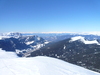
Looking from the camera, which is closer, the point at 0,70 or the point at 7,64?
the point at 0,70

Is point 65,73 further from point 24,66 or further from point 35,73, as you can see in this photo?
point 24,66

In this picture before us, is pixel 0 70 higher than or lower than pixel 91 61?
higher

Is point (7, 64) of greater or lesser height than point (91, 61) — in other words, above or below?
above

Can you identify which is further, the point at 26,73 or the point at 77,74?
the point at 77,74

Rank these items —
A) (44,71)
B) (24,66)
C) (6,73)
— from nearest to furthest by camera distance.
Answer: (6,73), (44,71), (24,66)

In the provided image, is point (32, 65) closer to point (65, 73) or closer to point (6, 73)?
point (6, 73)

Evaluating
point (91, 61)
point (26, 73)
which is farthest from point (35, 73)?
point (91, 61)

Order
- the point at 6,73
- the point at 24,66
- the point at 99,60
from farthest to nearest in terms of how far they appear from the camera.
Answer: the point at 99,60
the point at 24,66
the point at 6,73

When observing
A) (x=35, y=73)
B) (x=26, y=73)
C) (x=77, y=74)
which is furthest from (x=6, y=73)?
(x=77, y=74)

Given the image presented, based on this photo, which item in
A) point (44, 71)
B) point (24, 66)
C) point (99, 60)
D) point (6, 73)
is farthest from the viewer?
point (99, 60)
